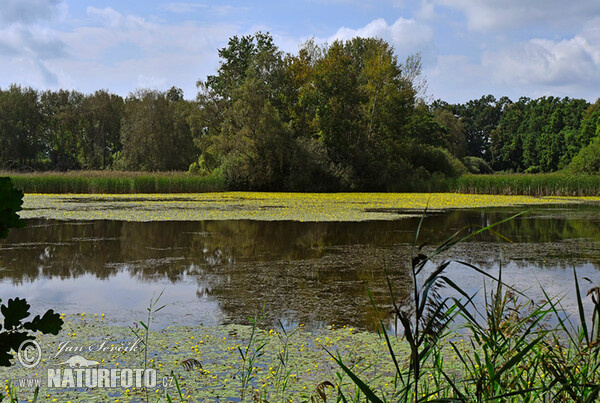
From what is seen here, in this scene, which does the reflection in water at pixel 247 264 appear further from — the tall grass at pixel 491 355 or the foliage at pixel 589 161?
the foliage at pixel 589 161

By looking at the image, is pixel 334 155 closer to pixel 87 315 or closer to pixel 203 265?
pixel 203 265

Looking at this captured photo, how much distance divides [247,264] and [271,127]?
22.0m

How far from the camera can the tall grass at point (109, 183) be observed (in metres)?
26.0

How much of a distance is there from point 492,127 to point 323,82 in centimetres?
4995

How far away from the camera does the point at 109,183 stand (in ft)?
87.6

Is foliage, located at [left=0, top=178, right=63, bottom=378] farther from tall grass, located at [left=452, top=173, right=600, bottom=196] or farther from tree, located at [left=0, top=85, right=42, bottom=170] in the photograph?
tree, located at [left=0, top=85, right=42, bottom=170]

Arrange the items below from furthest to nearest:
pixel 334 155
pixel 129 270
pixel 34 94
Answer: pixel 34 94
pixel 334 155
pixel 129 270

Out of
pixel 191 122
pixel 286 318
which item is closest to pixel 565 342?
pixel 286 318

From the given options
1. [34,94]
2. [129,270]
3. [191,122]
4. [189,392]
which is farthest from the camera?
[34,94]

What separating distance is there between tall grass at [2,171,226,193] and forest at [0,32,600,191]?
2.06 m

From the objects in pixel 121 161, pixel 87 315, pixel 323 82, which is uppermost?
pixel 323 82

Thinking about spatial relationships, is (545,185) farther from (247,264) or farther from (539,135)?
(539,135)

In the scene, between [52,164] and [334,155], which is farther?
[52,164]

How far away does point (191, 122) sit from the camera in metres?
36.8
